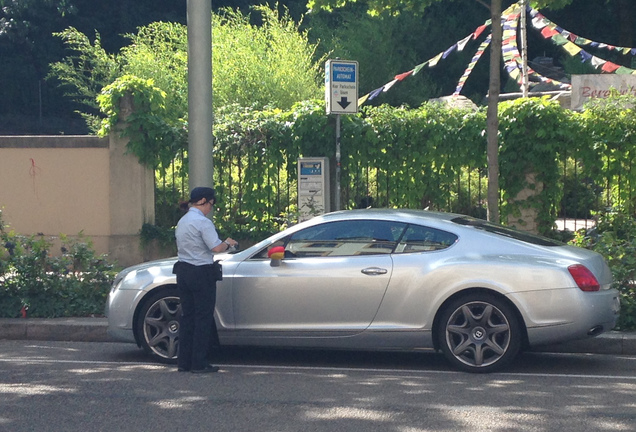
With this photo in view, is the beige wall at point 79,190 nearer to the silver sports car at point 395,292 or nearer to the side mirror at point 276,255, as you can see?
the silver sports car at point 395,292

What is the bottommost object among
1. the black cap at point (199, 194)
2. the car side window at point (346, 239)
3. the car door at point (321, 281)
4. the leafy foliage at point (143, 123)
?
the car door at point (321, 281)

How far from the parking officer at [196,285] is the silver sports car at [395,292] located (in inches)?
15.1

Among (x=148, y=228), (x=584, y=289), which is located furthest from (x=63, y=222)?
(x=584, y=289)

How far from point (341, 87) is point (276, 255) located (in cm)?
405

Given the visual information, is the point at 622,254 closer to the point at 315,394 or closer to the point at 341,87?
the point at 341,87

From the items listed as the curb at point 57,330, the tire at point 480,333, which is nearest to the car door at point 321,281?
the tire at point 480,333

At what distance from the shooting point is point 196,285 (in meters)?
7.57

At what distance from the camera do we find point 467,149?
42.7 ft

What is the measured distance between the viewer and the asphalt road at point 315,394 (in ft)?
19.4

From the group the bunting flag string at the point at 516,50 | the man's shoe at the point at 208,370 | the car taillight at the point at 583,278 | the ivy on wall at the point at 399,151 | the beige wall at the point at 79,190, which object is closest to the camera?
the car taillight at the point at 583,278

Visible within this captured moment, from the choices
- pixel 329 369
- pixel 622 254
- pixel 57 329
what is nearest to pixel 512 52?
pixel 622 254

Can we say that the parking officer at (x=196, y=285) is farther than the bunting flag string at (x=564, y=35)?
No

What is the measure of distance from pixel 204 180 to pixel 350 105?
2194 mm

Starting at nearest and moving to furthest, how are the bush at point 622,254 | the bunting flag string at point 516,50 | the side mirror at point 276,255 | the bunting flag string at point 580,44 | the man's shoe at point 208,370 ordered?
the man's shoe at point 208,370, the side mirror at point 276,255, the bush at point 622,254, the bunting flag string at point 580,44, the bunting flag string at point 516,50
